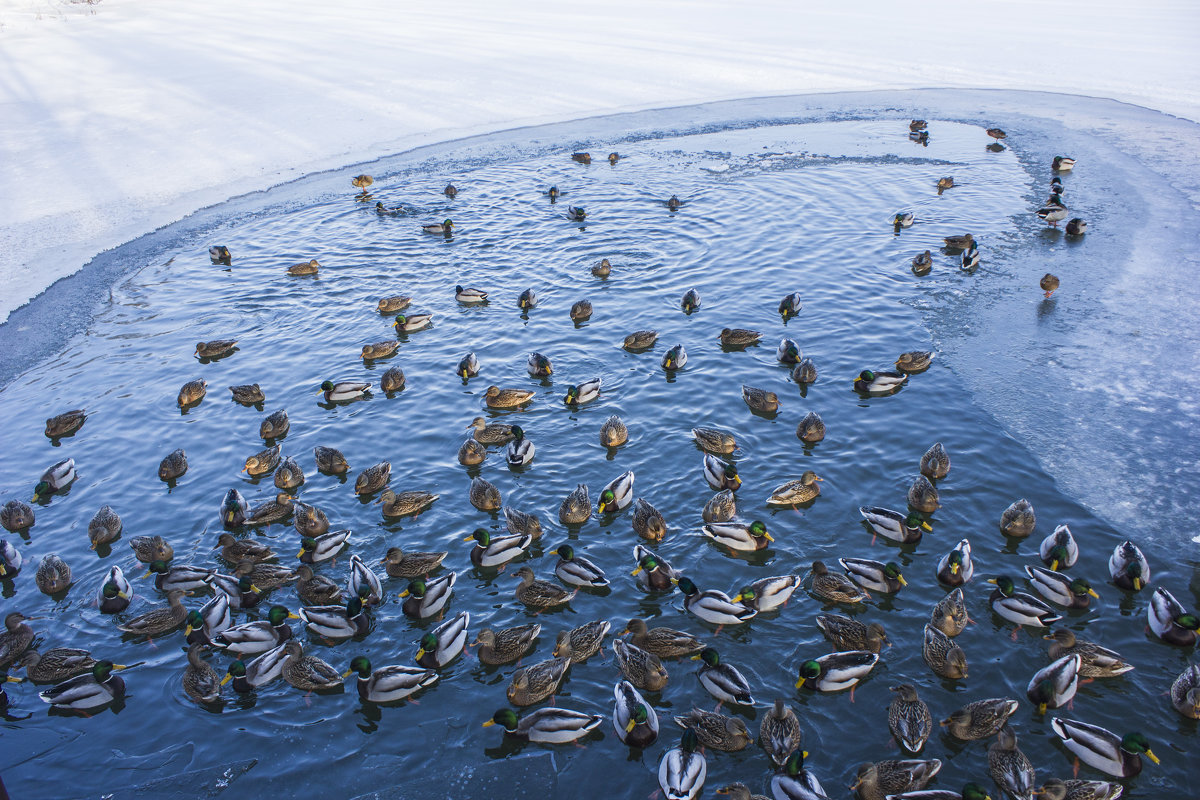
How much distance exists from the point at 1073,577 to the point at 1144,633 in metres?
0.93

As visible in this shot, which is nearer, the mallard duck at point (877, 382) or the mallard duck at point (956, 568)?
the mallard duck at point (956, 568)

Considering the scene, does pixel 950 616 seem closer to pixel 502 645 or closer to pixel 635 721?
pixel 635 721

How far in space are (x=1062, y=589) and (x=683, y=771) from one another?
5.00 meters

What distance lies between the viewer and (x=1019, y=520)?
983cm

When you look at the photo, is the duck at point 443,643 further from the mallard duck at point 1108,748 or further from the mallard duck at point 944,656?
the mallard duck at point 1108,748

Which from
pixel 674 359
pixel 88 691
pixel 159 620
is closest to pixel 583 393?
pixel 674 359

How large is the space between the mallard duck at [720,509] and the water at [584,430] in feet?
1.28

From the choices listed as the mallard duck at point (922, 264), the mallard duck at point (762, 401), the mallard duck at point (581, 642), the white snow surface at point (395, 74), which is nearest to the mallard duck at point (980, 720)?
the mallard duck at point (581, 642)

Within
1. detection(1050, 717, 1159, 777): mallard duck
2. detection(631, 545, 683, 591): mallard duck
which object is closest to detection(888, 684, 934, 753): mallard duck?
detection(1050, 717, 1159, 777): mallard duck

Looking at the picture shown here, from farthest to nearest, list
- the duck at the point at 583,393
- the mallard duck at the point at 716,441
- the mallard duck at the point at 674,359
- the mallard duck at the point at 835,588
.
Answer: the mallard duck at the point at 674,359 → the duck at the point at 583,393 → the mallard duck at the point at 716,441 → the mallard duck at the point at 835,588

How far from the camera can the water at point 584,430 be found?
7.81m

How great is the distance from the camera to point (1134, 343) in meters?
13.8

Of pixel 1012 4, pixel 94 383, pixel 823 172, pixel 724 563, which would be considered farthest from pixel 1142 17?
pixel 94 383

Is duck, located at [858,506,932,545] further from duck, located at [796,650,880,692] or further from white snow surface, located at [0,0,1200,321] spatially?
white snow surface, located at [0,0,1200,321]
